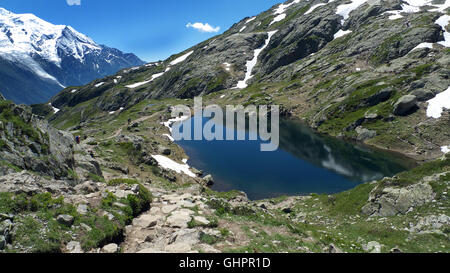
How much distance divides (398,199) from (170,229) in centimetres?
2055

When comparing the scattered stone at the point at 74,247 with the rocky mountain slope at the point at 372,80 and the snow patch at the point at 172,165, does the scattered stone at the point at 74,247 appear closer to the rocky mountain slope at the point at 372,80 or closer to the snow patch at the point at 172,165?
the snow patch at the point at 172,165

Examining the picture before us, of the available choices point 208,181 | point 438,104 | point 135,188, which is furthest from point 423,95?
point 135,188

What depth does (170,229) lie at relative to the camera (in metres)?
14.7

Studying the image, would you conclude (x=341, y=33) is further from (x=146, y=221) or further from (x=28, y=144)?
(x=146, y=221)

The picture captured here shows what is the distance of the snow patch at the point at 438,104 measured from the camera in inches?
3044

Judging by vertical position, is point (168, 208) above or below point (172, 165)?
below

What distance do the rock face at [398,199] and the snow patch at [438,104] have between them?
72.3m

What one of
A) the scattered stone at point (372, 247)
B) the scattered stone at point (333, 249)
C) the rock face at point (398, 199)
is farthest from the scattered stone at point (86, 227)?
the rock face at point (398, 199)

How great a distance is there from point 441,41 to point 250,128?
4226 inches

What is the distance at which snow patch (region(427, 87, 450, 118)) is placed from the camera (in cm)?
7731

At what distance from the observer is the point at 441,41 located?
124 m

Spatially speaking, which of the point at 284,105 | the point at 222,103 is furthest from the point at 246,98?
the point at 284,105

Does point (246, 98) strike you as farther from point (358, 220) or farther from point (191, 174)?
point (358, 220)
